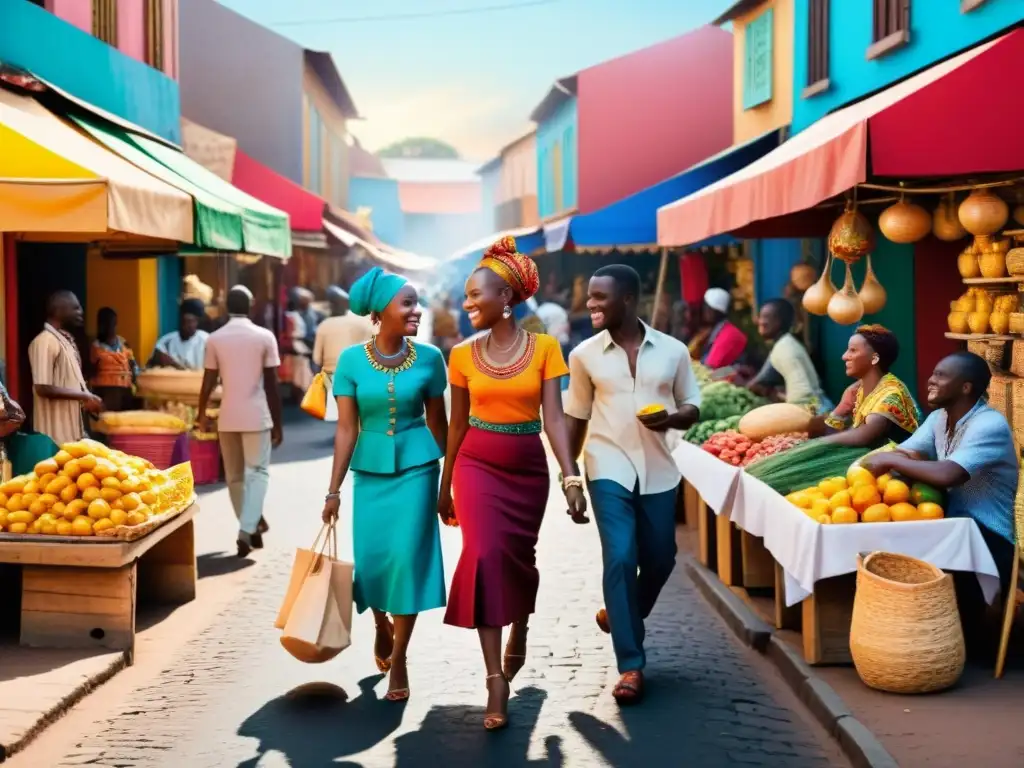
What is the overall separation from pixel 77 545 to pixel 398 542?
1.87m

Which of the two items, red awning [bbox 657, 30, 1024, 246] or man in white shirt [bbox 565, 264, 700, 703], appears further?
red awning [bbox 657, 30, 1024, 246]

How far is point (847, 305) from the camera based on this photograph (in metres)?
9.62

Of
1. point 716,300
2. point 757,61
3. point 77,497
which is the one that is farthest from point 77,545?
point 757,61

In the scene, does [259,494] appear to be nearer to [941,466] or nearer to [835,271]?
[941,466]

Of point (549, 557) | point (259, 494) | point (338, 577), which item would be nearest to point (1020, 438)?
point (549, 557)

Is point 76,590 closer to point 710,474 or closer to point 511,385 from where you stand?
point 511,385

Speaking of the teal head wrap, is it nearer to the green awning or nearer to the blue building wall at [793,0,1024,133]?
the green awning

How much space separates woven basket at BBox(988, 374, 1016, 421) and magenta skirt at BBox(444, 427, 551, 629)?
375cm

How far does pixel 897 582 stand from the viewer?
6.18 meters

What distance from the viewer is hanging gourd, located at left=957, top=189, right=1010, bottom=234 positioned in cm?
825

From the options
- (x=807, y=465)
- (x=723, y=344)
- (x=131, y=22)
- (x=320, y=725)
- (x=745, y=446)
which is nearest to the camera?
(x=320, y=725)

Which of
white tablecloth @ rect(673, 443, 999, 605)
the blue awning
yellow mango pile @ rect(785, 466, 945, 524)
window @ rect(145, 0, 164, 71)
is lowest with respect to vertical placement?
white tablecloth @ rect(673, 443, 999, 605)

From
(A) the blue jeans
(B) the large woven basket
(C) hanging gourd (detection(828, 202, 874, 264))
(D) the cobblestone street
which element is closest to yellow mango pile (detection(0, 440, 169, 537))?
(D) the cobblestone street

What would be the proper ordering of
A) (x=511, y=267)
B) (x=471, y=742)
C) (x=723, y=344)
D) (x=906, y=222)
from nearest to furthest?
(x=471, y=742)
(x=511, y=267)
(x=906, y=222)
(x=723, y=344)
